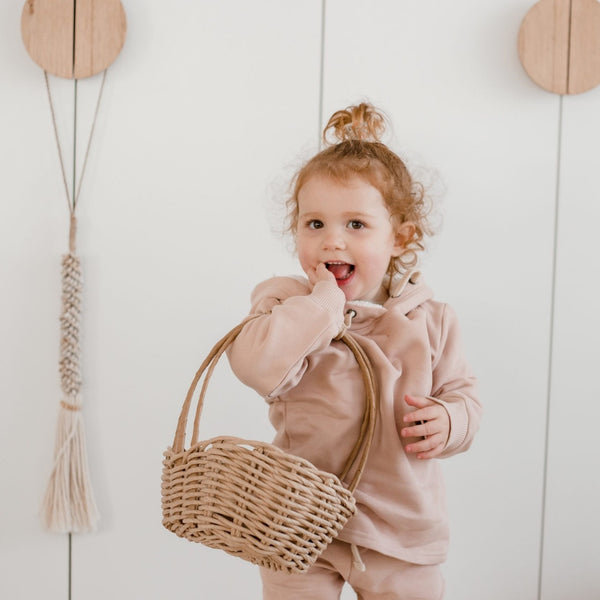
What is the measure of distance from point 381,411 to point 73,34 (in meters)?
0.97

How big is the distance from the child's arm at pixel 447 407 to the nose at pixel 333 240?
0.73 ft

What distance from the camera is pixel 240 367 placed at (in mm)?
1216

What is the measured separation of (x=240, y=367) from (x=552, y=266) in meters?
0.91

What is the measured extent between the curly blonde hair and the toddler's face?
2 cm

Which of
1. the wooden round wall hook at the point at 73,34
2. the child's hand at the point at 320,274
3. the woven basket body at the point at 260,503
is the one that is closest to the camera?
the woven basket body at the point at 260,503

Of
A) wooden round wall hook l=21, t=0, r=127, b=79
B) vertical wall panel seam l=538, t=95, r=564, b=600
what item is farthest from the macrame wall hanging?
vertical wall panel seam l=538, t=95, r=564, b=600

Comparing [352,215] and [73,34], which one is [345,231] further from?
[73,34]

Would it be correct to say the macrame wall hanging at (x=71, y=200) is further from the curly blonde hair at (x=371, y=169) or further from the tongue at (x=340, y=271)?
the tongue at (x=340, y=271)

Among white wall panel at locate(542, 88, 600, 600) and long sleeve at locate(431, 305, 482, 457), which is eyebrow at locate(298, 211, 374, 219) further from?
white wall panel at locate(542, 88, 600, 600)

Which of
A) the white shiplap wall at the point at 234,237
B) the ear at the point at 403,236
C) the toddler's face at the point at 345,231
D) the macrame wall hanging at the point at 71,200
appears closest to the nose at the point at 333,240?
the toddler's face at the point at 345,231

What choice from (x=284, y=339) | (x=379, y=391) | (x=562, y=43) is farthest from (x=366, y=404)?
(x=562, y=43)

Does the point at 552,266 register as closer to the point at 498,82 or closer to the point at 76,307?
the point at 498,82

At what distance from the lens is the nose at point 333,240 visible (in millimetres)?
1321

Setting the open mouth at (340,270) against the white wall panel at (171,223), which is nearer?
the open mouth at (340,270)
